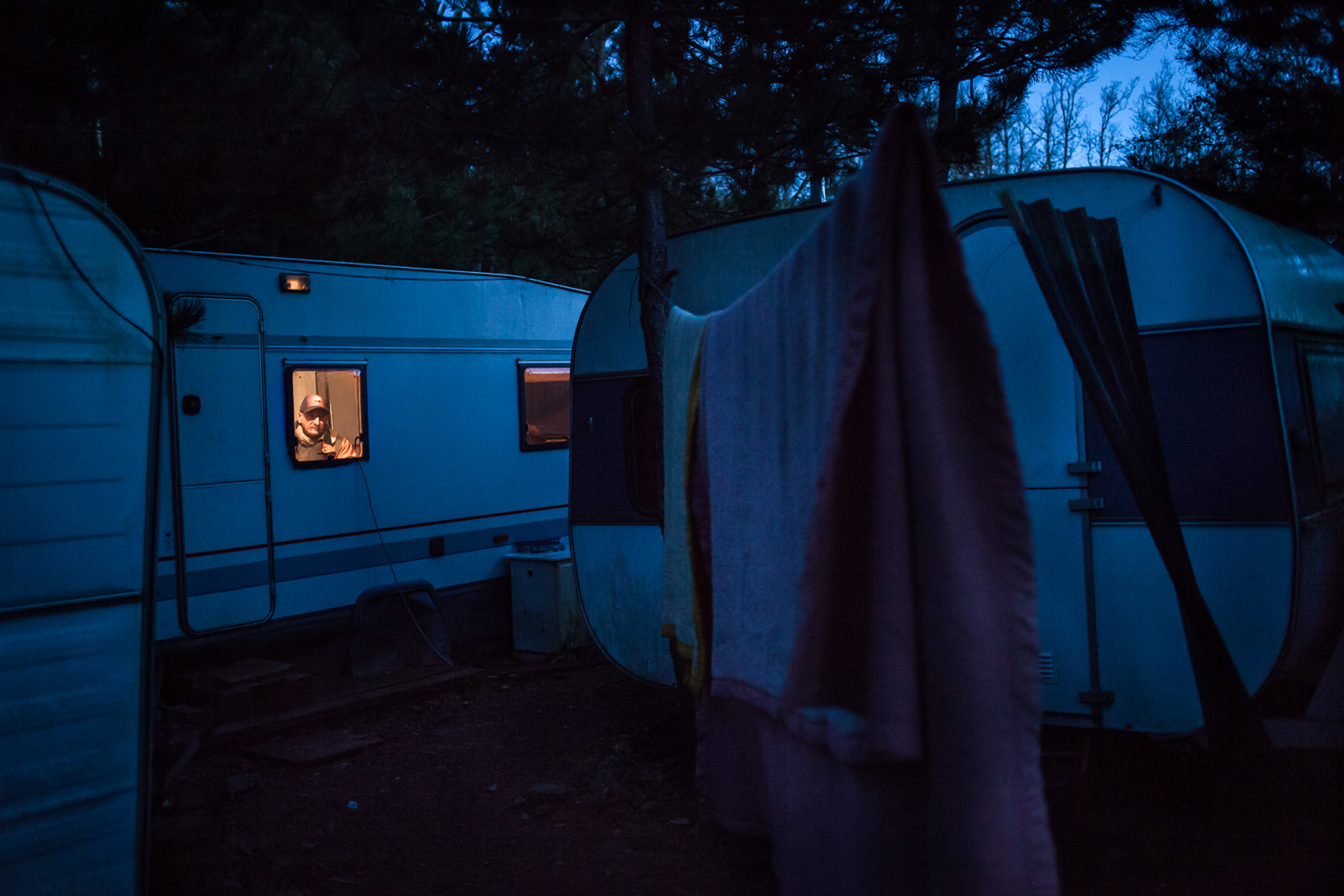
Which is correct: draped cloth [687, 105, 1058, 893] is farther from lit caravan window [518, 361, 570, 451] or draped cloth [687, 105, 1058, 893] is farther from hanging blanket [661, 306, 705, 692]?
lit caravan window [518, 361, 570, 451]

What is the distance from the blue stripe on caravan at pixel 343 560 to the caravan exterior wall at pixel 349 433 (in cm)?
1

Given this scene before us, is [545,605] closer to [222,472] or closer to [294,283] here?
[222,472]

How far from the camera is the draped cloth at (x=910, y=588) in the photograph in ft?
5.43

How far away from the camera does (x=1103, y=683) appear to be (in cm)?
436

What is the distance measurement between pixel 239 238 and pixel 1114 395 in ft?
26.5

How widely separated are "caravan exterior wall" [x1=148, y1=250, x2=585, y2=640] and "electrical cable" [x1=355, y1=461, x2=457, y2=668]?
0.01 metres

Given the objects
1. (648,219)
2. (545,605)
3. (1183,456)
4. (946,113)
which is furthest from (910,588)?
(545,605)

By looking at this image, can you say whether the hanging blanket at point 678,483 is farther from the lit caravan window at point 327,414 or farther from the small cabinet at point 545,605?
the small cabinet at point 545,605

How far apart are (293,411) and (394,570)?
1467mm

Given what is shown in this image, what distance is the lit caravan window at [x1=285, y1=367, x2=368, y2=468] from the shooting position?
692cm

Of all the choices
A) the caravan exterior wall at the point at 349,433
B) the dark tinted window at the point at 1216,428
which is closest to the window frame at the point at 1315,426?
the dark tinted window at the point at 1216,428

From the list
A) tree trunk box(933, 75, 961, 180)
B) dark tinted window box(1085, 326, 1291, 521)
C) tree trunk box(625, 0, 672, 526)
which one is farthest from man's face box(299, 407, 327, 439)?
dark tinted window box(1085, 326, 1291, 521)

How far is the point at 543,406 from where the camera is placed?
28.9 feet

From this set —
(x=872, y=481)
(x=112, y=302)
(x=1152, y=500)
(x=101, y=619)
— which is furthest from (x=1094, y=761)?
(x=112, y=302)
